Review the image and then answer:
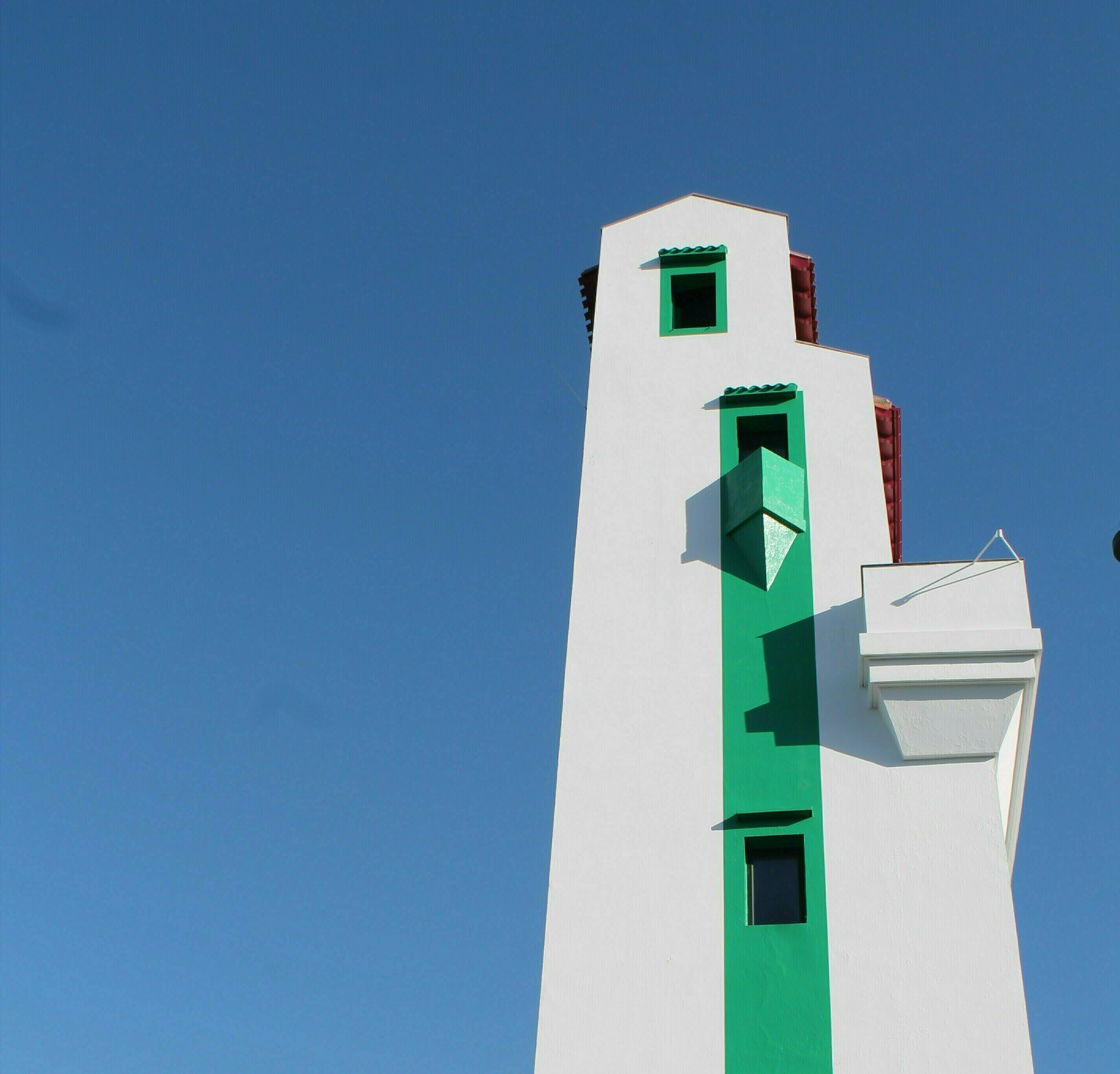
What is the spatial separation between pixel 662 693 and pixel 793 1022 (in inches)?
191

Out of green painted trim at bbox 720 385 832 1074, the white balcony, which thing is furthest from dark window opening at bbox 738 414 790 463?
the white balcony

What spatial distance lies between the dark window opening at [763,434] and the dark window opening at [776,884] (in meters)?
6.77

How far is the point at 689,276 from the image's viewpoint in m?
24.5

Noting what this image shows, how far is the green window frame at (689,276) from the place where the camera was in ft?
79.5

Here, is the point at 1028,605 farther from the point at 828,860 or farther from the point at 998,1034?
the point at 998,1034

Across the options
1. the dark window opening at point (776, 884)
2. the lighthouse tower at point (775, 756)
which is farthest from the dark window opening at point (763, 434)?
the dark window opening at point (776, 884)

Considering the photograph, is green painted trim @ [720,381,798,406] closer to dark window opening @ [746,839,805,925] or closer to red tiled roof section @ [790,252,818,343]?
red tiled roof section @ [790,252,818,343]

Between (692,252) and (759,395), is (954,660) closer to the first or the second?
(759,395)

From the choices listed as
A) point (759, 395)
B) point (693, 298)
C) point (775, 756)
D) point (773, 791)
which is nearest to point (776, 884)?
point (773, 791)

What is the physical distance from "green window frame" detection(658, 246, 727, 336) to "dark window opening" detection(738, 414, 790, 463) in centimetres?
298

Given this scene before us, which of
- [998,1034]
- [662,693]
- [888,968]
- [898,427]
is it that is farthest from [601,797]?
[898,427]

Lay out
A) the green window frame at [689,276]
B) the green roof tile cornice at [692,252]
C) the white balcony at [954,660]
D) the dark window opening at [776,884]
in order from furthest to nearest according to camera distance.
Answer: the green roof tile cornice at [692,252] < the green window frame at [689,276] < the white balcony at [954,660] < the dark window opening at [776,884]

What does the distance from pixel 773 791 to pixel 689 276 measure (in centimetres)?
1054

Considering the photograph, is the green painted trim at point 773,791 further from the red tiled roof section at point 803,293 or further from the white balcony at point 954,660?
the red tiled roof section at point 803,293
